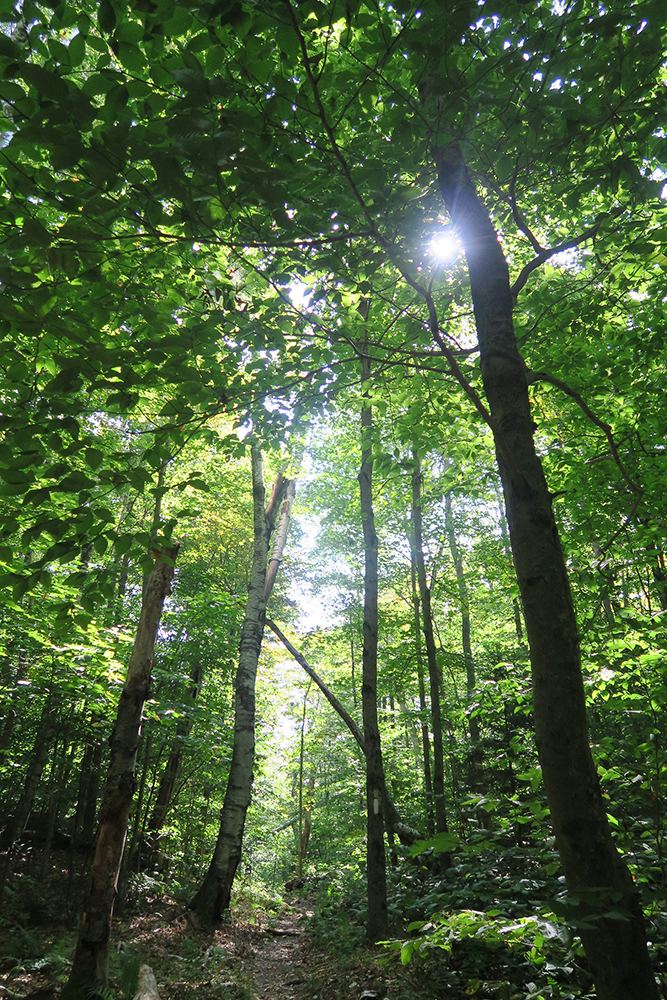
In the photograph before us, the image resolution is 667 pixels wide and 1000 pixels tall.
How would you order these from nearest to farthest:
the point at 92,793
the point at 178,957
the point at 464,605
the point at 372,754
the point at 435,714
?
the point at 178,957
the point at 372,754
the point at 435,714
the point at 92,793
the point at 464,605

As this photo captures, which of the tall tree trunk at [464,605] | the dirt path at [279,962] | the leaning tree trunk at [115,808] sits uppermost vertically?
the tall tree trunk at [464,605]

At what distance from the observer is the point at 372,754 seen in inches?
271

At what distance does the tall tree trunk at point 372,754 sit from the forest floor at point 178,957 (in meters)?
0.44

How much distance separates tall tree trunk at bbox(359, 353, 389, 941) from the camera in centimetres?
630

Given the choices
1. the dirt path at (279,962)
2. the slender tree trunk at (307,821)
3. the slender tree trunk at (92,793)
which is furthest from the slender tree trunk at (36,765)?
the slender tree trunk at (307,821)

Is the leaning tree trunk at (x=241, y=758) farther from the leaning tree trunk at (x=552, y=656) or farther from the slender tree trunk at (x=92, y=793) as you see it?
the leaning tree trunk at (x=552, y=656)

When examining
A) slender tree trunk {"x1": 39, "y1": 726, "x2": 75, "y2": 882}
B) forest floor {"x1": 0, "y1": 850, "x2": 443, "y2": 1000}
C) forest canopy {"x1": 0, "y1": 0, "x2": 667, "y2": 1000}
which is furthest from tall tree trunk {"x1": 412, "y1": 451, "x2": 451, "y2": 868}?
slender tree trunk {"x1": 39, "y1": 726, "x2": 75, "y2": 882}

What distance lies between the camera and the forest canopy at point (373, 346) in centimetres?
167

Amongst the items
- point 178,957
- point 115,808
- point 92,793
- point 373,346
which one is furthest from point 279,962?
point 373,346

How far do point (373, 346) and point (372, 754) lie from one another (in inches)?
225

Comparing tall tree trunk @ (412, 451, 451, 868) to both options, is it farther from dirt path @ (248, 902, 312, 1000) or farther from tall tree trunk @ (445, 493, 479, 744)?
dirt path @ (248, 902, 312, 1000)

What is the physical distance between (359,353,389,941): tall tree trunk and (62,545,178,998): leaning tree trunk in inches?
114

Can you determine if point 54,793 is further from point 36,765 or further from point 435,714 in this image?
point 435,714

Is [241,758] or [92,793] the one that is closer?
[241,758]
